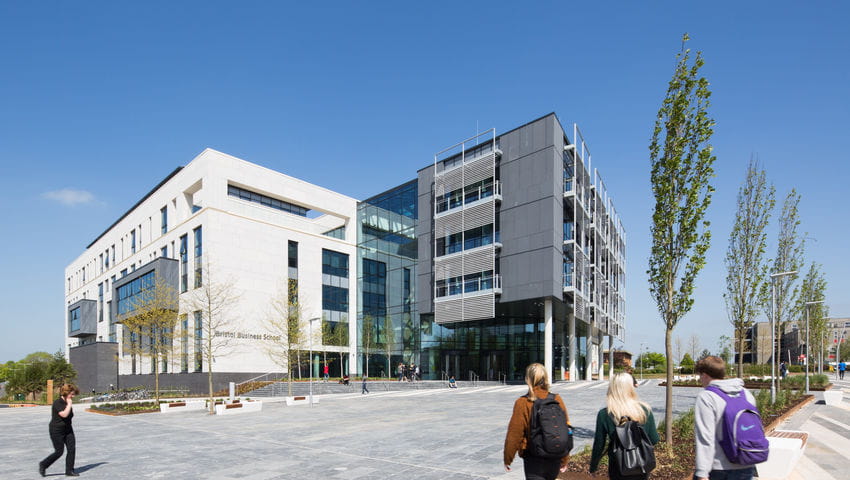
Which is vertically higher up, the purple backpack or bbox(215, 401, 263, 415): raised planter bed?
the purple backpack

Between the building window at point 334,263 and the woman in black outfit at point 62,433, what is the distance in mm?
38931

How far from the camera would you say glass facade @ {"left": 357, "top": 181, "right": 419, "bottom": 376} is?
46938mm

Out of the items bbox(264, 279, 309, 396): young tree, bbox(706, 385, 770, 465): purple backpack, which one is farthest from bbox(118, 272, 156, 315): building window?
bbox(706, 385, 770, 465): purple backpack

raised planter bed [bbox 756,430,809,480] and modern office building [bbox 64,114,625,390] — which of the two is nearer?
raised planter bed [bbox 756,430,809,480]

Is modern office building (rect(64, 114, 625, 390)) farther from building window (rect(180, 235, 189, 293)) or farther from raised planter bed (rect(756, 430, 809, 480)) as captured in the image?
raised planter bed (rect(756, 430, 809, 480))

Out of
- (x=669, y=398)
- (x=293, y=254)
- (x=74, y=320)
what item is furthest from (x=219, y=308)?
(x=74, y=320)

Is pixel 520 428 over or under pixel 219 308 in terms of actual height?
over

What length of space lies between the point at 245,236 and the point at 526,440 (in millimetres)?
41450

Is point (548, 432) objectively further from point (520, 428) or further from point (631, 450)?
point (631, 450)

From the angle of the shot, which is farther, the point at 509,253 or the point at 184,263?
the point at 184,263

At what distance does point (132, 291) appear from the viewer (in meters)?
49.1

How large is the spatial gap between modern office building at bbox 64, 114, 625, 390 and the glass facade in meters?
0.13

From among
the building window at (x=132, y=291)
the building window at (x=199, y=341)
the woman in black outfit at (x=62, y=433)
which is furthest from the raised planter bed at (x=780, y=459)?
the building window at (x=132, y=291)

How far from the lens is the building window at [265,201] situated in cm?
4650
